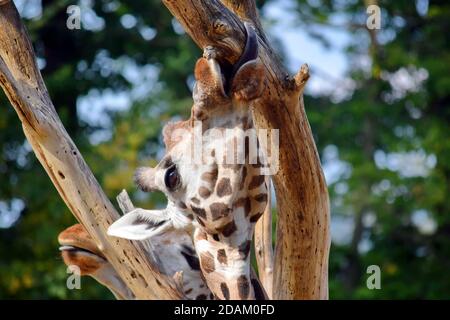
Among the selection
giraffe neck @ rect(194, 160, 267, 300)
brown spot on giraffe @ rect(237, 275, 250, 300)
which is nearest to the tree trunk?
giraffe neck @ rect(194, 160, 267, 300)

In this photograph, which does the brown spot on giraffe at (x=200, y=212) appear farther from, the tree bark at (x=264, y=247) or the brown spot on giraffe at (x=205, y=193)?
the tree bark at (x=264, y=247)

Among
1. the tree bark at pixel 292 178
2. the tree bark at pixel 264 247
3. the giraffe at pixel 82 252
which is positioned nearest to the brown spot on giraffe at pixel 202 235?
the tree bark at pixel 292 178

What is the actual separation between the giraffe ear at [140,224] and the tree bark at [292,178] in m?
0.38

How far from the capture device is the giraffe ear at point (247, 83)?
2.39 metres

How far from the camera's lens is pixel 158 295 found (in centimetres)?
289


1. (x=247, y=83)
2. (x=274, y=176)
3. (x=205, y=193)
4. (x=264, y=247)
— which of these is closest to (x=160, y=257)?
(x=264, y=247)

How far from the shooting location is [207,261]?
8.35 ft

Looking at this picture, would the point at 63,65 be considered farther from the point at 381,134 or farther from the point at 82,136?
the point at 381,134

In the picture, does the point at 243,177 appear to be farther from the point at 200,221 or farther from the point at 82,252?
the point at 82,252

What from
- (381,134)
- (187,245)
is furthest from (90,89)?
(187,245)

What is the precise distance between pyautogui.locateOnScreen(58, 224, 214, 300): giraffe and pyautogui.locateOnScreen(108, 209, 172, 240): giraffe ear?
1.45ft

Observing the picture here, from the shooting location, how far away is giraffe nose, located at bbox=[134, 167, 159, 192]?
8.79 ft

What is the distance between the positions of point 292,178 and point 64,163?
0.68 m
